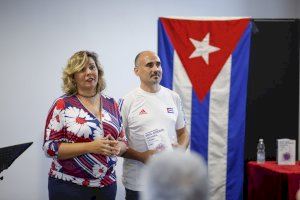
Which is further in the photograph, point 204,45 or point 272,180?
point 204,45

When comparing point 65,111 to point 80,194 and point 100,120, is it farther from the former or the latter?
point 80,194

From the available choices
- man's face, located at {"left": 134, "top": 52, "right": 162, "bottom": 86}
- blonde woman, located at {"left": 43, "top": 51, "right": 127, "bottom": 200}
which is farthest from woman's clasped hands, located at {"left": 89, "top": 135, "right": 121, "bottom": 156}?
man's face, located at {"left": 134, "top": 52, "right": 162, "bottom": 86}

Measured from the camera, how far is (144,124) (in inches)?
102

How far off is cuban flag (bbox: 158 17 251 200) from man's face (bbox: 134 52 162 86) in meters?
1.06

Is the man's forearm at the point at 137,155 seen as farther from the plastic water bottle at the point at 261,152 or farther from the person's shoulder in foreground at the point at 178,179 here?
the person's shoulder in foreground at the point at 178,179

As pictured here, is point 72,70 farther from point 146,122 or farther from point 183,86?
point 183,86

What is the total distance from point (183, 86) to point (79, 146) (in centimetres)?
195

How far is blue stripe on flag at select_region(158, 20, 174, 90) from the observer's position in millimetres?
3789

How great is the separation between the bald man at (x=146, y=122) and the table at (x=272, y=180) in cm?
98

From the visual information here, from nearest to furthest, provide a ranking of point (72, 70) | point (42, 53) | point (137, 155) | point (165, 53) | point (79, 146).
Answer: point (79, 146), point (72, 70), point (137, 155), point (42, 53), point (165, 53)


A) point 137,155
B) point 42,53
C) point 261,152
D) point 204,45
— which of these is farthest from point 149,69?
point 261,152

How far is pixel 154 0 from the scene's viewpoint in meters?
3.84

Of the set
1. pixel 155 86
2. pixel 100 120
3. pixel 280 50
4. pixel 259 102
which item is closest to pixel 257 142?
pixel 259 102

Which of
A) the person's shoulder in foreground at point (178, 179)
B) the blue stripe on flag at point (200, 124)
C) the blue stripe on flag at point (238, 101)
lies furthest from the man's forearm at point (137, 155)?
the person's shoulder in foreground at point (178, 179)
